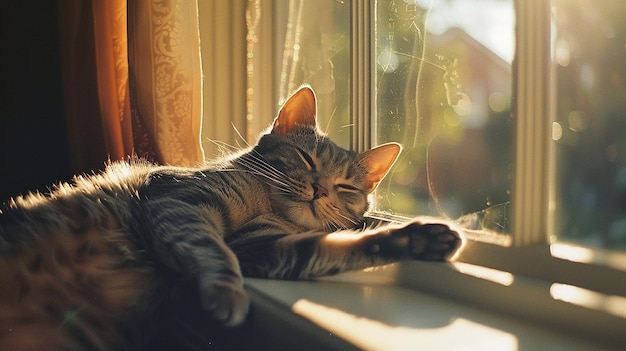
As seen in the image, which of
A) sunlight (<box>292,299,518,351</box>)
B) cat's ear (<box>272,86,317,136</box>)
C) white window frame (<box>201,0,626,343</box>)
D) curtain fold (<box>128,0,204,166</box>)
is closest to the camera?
sunlight (<box>292,299,518,351</box>)

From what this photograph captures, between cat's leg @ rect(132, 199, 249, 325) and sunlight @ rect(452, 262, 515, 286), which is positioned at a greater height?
cat's leg @ rect(132, 199, 249, 325)

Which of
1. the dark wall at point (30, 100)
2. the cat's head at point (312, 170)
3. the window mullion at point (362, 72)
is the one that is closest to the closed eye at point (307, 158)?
the cat's head at point (312, 170)

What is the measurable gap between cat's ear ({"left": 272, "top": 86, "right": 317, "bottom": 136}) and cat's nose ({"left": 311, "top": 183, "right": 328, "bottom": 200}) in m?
0.20

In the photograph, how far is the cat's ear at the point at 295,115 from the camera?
1347 mm

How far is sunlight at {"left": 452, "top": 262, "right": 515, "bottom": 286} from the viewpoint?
91 centimetres

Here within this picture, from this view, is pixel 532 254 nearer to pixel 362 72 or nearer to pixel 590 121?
pixel 590 121

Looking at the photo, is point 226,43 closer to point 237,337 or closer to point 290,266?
point 290,266

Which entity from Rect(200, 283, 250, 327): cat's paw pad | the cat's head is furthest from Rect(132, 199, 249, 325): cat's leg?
the cat's head

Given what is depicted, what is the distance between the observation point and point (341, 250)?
1.04m

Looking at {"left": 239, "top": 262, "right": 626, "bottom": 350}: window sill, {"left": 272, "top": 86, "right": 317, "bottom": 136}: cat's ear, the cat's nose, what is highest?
{"left": 272, "top": 86, "right": 317, "bottom": 136}: cat's ear

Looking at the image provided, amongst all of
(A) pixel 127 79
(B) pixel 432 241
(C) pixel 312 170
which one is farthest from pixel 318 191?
(A) pixel 127 79

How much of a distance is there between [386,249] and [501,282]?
0.71ft

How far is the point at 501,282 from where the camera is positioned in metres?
0.91

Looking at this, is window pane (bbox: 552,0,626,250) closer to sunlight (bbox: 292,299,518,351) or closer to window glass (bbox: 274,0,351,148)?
sunlight (bbox: 292,299,518,351)
